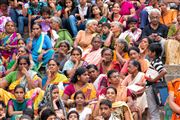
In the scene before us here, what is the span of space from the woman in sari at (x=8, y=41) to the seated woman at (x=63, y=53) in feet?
3.12

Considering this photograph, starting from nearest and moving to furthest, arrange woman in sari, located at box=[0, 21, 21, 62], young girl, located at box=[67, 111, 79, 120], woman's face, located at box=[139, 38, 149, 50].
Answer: young girl, located at box=[67, 111, 79, 120], woman's face, located at box=[139, 38, 149, 50], woman in sari, located at box=[0, 21, 21, 62]

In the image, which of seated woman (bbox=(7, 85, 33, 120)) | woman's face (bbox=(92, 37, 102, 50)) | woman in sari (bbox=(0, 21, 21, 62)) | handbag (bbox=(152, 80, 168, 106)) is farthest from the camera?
woman in sari (bbox=(0, 21, 21, 62))

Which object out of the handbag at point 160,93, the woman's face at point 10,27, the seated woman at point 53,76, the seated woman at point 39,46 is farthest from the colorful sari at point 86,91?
the woman's face at point 10,27

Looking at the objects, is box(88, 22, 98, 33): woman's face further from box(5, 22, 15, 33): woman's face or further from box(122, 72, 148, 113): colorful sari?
box(122, 72, 148, 113): colorful sari

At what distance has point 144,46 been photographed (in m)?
15.4

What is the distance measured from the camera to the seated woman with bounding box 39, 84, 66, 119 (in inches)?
525

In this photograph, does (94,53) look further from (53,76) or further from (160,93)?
(160,93)

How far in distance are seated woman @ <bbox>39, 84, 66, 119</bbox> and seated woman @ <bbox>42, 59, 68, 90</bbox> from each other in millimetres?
616

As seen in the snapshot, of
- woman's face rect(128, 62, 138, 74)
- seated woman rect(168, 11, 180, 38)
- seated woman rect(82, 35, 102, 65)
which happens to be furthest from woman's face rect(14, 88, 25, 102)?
seated woman rect(168, 11, 180, 38)

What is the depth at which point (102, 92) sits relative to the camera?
13867mm

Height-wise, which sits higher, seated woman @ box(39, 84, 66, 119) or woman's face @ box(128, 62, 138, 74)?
woman's face @ box(128, 62, 138, 74)

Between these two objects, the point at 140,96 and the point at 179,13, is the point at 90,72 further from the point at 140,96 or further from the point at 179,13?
the point at 179,13

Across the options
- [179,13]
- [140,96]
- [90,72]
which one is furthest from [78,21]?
[140,96]

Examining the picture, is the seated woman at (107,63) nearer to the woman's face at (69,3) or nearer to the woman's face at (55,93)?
the woman's face at (55,93)
